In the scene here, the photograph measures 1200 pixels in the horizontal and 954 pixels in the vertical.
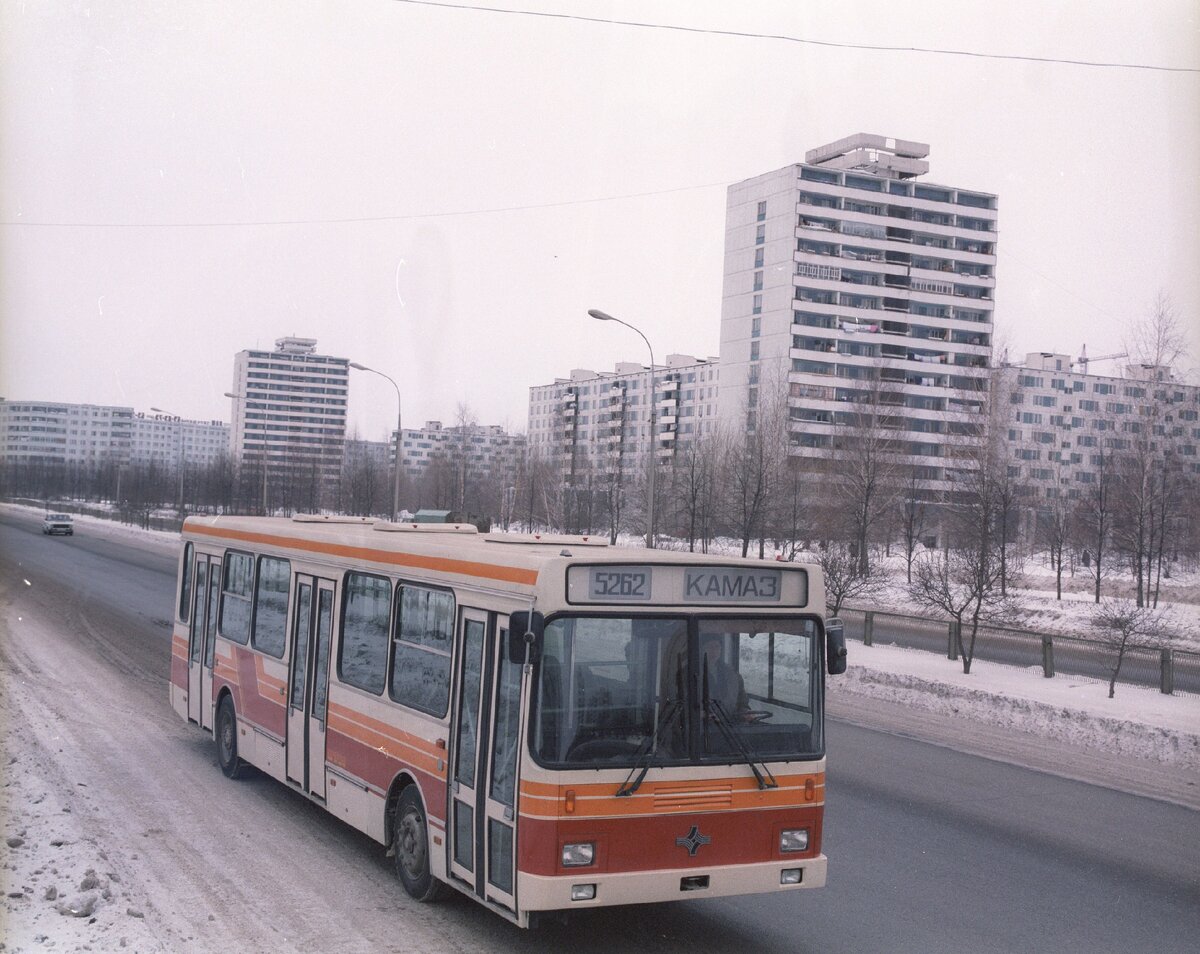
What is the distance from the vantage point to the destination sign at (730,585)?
23.2 feet

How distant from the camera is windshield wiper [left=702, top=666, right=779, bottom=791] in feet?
22.9

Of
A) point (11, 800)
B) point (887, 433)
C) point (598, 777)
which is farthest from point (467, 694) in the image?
point (887, 433)

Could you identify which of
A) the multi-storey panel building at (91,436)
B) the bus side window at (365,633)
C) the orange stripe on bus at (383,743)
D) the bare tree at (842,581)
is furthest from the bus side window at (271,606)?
the multi-storey panel building at (91,436)

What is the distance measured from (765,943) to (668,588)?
7.77 feet

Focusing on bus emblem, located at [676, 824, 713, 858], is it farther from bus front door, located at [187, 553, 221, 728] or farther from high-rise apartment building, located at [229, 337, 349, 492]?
high-rise apartment building, located at [229, 337, 349, 492]

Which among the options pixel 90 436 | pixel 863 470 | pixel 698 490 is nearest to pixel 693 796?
pixel 698 490

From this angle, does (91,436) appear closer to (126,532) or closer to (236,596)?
(126,532)

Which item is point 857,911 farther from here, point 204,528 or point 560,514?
point 560,514

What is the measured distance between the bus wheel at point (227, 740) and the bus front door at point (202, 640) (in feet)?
1.23

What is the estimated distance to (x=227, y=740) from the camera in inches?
460

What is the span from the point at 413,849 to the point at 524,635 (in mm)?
2316

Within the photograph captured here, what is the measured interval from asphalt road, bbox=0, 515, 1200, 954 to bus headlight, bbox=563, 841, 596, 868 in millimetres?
920

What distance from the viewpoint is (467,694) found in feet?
24.1

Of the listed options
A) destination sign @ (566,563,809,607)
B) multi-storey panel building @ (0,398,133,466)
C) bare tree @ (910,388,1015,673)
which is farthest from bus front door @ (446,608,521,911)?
multi-storey panel building @ (0,398,133,466)
